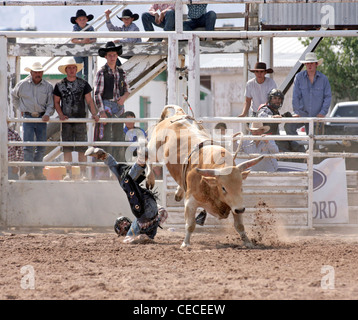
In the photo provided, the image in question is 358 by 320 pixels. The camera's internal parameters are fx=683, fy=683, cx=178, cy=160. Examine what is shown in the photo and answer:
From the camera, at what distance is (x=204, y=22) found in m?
10.5

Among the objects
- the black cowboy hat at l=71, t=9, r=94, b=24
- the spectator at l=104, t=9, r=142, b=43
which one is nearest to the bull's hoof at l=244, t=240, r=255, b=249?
the spectator at l=104, t=9, r=142, b=43

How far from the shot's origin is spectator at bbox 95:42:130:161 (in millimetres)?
9000

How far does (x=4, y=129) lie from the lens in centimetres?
873

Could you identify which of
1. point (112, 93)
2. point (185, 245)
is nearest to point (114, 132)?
point (112, 93)

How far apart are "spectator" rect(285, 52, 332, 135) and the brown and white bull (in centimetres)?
234

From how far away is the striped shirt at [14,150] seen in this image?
9.05 metres

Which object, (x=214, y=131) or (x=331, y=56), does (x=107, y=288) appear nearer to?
(x=214, y=131)

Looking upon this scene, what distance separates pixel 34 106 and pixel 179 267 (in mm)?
4238

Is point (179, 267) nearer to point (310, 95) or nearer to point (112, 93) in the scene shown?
point (112, 93)

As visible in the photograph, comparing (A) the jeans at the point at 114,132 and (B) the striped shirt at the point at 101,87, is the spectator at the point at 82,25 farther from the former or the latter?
(A) the jeans at the point at 114,132

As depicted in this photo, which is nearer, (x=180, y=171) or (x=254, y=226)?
(x=180, y=171)

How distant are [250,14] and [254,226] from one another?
→ 14.8 ft
